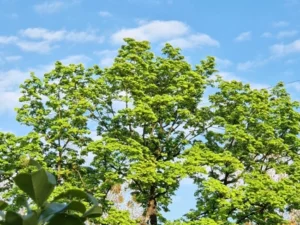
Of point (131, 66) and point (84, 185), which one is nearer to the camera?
point (84, 185)

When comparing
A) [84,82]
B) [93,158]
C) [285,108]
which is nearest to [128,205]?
[93,158]

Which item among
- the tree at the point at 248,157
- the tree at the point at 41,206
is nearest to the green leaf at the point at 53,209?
the tree at the point at 41,206

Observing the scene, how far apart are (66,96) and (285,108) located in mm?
8581

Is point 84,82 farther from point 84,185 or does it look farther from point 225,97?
point 225,97

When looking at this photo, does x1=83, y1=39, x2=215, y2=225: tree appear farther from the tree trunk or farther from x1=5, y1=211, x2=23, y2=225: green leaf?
x1=5, y1=211, x2=23, y2=225: green leaf

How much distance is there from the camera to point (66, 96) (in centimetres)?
2017

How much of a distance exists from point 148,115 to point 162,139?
219cm

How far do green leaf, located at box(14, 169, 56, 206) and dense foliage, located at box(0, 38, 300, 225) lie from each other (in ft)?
55.7

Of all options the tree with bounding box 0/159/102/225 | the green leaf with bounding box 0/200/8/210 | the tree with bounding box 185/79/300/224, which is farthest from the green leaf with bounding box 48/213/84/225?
the tree with bounding box 185/79/300/224

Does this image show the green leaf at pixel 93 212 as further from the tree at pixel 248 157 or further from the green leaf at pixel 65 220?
the tree at pixel 248 157

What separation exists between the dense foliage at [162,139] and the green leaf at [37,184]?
17.0m

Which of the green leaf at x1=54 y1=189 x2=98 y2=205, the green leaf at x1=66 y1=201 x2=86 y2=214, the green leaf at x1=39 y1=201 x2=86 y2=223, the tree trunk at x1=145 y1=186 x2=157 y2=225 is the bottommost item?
the green leaf at x1=39 y1=201 x2=86 y2=223

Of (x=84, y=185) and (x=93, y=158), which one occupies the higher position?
(x=93, y=158)

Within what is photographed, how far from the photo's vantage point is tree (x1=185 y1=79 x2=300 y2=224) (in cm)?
1833
